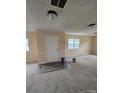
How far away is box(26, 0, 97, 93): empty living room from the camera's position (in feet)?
8.49

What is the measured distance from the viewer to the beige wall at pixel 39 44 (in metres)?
5.94

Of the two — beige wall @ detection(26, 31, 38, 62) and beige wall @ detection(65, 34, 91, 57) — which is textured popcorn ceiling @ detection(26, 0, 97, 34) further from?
beige wall @ detection(65, 34, 91, 57)

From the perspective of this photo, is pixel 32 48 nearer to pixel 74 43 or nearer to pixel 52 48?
pixel 52 48

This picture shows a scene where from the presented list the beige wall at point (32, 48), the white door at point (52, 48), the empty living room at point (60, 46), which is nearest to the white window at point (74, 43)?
the empty living room at point (60, 46)

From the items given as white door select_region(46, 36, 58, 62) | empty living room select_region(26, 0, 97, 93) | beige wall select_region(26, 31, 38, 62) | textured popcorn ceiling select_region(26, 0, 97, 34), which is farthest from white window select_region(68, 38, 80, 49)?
textured popcorn ceiling select_region(26, 0, 97, 34)

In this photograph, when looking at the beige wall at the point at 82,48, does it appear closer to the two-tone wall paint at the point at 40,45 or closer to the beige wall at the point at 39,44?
the two-tone wall paint at the point at 40,45

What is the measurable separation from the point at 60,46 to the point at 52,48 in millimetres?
785

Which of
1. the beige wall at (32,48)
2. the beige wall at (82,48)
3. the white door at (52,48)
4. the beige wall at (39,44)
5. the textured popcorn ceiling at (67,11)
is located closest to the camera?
the textured popcorn ceiling at (67,11)

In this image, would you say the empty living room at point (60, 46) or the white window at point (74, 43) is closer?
the empty living room at point (60, 46)

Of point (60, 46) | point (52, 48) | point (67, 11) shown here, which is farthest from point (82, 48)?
point (67, 11)
